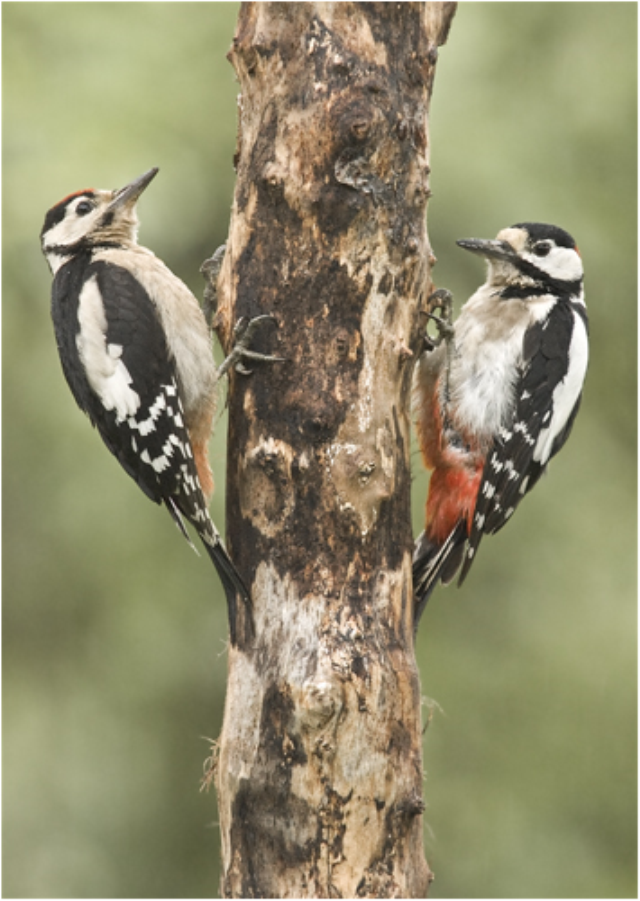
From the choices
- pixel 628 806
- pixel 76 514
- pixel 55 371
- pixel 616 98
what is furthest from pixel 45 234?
pixel 628 806

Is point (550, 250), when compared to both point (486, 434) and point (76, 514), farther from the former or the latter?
point (76, 514)

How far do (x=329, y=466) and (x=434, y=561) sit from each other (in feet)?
2.78

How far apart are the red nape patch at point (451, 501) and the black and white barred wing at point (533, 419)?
77 millimetres

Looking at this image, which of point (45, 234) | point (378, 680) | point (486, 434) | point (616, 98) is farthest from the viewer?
point (616, 98)

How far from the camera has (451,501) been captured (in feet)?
11.8

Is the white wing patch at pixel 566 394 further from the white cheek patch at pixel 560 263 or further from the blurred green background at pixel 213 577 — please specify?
the blurred green background at pixel 213 577

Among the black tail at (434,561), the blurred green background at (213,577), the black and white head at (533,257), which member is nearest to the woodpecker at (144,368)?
the black tail at (434,561)

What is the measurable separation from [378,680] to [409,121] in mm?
1447

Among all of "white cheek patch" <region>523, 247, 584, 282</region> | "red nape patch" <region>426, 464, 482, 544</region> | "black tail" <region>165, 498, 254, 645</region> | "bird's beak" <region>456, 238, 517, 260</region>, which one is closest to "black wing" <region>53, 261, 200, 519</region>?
"black tail" <region>165, 498, 254, 645</region>

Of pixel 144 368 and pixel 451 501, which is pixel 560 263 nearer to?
pixel 451 501

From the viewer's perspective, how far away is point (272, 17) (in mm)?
2766

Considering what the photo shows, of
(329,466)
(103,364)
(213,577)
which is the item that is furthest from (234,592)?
(213,577)

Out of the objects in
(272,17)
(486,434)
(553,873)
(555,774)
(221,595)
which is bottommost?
(553,873)

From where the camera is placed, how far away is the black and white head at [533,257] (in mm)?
3695
